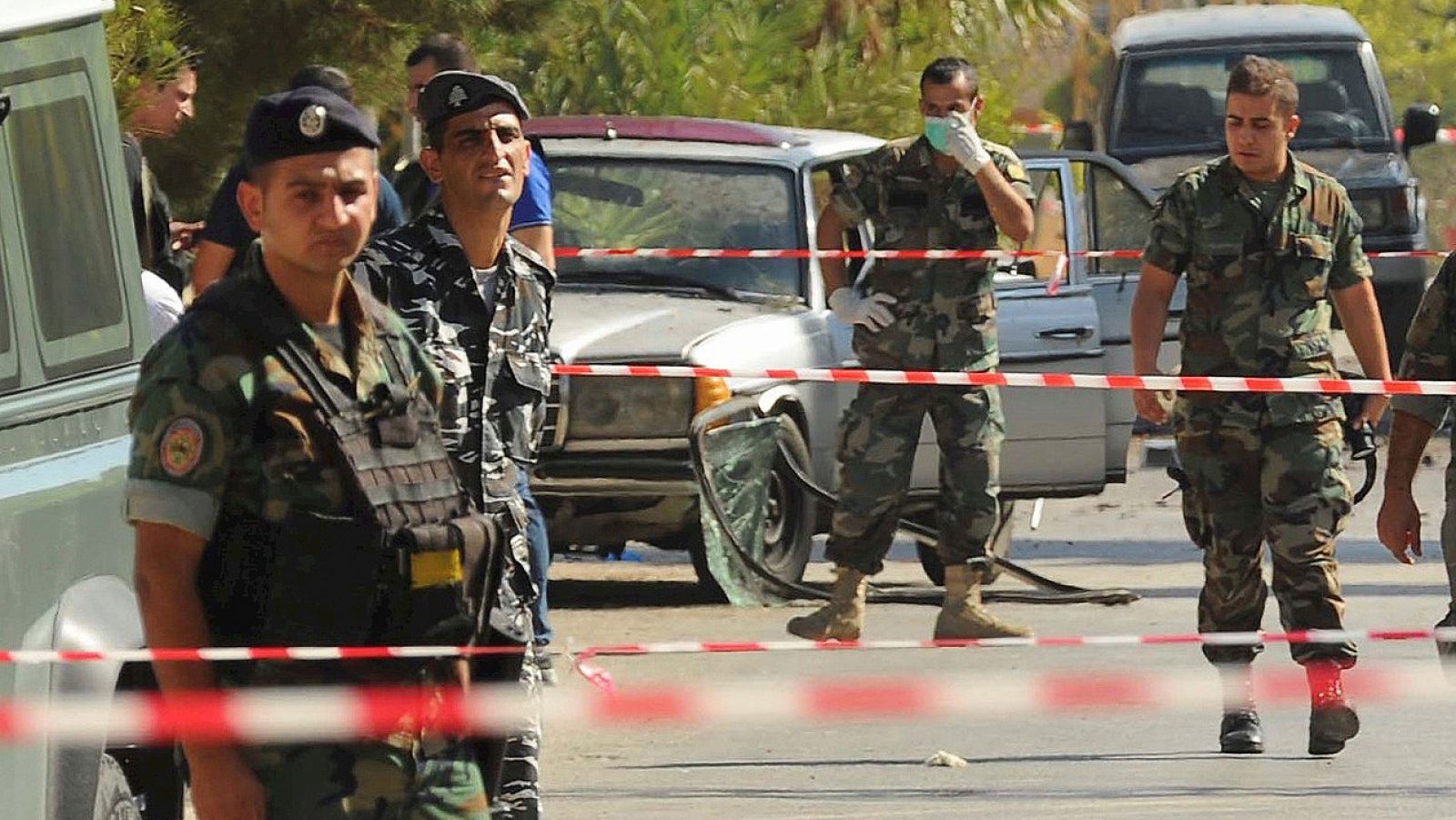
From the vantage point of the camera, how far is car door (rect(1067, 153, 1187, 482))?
39.8 feet

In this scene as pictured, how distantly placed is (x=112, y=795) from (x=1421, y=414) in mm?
3748

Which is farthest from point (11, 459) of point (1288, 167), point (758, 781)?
point (1288, 167)

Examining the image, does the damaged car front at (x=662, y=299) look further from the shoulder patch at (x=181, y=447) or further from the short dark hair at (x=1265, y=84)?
the shoulder patch at (x=181, y=447)

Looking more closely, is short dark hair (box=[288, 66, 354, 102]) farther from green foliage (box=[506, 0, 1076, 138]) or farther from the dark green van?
green foliage (box=[506, 0, 1076, 138])

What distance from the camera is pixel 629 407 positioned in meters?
10.9

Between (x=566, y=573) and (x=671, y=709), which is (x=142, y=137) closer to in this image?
(x=566, y=573)

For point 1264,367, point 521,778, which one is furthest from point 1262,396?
point 521,778

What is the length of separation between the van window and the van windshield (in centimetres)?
1373

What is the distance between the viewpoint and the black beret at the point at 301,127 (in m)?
4.21

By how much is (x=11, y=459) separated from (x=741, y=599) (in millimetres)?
→ 6242

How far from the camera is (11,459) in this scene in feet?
16.8

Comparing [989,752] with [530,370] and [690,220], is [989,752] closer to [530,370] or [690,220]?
[530,370]

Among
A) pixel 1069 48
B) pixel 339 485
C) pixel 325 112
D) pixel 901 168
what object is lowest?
pixel 1069 48

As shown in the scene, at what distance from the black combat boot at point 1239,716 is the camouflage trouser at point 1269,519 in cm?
6
